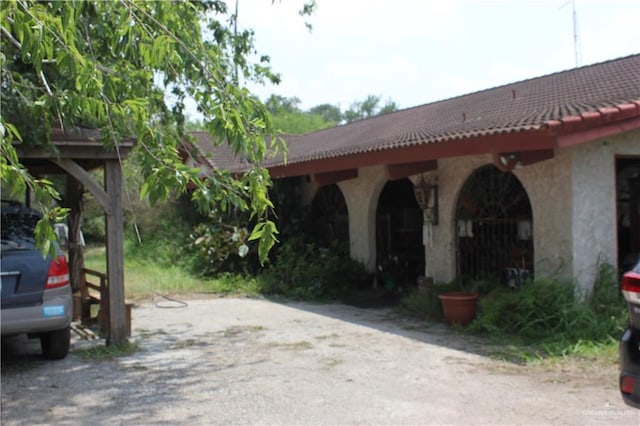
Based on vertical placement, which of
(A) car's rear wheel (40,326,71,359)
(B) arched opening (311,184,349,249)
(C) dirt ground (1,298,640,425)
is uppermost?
(B) arched opening (311,184,349,249)

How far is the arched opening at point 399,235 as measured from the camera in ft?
44.8

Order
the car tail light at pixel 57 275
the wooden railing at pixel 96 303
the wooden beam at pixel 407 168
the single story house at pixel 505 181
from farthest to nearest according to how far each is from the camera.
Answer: the wooden beam at pixel 407 168
the single story house at pixel 505 181
the wooden railing at pixel 96 303
the car tail light at pixel 57 275

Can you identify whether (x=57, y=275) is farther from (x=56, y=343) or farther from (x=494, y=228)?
(x=494, y=228)

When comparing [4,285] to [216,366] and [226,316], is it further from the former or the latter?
[226,316]

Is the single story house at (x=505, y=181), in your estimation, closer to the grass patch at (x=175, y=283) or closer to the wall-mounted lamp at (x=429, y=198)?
the wall-mounted lamp at (x=429, y=198)

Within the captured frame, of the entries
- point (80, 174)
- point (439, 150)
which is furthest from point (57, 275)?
point (439, 150)

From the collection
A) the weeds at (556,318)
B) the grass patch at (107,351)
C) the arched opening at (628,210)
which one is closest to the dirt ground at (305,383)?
the grass patch at (107,351)

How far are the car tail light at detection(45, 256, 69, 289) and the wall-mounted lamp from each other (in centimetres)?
626

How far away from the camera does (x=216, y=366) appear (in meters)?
7.27

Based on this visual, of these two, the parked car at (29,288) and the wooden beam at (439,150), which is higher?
the wooden beam at (439,150)

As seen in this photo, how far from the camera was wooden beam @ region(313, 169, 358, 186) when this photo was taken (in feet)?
44.5

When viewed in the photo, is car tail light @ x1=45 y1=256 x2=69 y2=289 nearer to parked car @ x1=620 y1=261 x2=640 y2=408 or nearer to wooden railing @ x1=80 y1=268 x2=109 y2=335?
wooden railing @ x1=80 y1=268 x2=109 y2=335

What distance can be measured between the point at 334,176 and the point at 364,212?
100cm

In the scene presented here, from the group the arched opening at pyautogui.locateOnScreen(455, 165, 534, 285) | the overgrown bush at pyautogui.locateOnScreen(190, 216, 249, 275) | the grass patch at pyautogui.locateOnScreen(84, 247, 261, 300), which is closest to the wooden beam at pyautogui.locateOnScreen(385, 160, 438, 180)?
the arched opening at pyautogui.locateOnScreen(455, 165, 534, 285)
